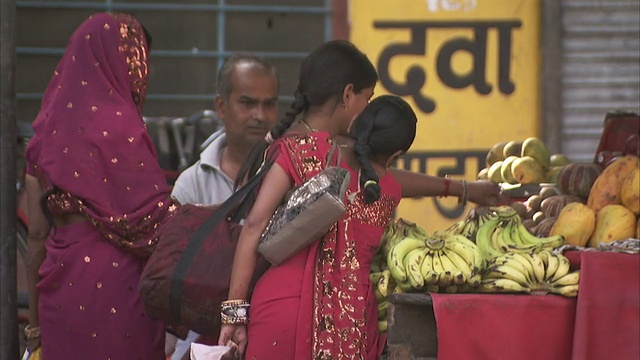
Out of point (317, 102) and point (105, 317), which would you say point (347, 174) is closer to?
point (317, 102)

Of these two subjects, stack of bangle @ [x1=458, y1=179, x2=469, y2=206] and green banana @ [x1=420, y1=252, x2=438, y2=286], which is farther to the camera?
stack of bangle @ [x1=458, y1=179, x2=469, y2=206]

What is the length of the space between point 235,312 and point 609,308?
1252 millimetres

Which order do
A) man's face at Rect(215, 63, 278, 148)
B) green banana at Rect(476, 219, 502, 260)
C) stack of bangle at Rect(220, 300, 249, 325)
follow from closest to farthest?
stack of bangle at Rect(220, 300, 249, 325)
green banana at Rect(476, 219, 502, 260)
man's face at Rect(215, 63, 278, 148)

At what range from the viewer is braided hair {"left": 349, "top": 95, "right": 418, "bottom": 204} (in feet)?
12.5

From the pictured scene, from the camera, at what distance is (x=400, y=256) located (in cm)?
385

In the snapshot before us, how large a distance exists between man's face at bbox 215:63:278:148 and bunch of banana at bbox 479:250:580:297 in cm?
148

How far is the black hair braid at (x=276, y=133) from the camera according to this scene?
3.92 metres

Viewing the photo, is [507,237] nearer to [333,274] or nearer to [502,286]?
[502,286]

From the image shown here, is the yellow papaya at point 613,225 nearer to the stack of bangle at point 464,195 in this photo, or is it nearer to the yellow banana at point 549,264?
the yellow banana at point 549,264

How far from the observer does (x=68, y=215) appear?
14.4ft

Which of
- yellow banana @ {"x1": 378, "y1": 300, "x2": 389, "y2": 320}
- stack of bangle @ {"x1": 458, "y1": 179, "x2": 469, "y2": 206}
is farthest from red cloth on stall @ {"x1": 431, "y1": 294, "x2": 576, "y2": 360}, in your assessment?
stack of bangle @ {"x1": 458, "y1": 179, "x2": 469, "y2": 206}

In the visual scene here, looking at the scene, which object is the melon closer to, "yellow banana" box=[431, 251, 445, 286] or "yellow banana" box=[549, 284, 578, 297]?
"yellow banana" box=[549, 284, 578, 297]

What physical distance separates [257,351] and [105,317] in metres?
0.96

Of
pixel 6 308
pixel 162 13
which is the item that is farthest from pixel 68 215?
pixel 162 13
